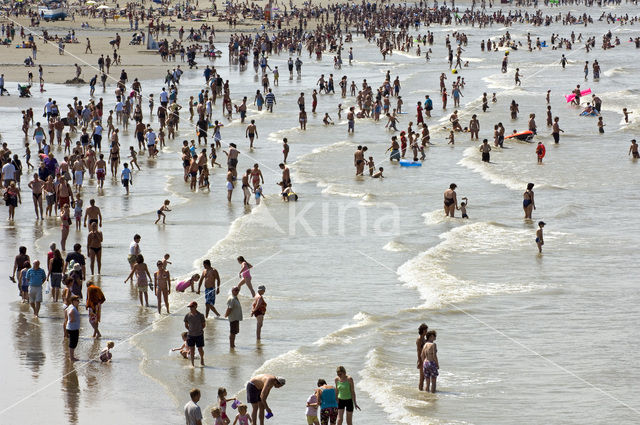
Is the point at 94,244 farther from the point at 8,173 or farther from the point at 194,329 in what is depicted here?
the point at 8,173

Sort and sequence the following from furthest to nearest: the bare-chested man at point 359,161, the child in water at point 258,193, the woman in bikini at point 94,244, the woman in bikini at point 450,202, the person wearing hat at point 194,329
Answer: the bare-chested man at point 359,161 → the child in water at point 258,193 → the woman in bikini at point 450,202 → the woman in bikini at point 94,244 → the person wearing hat at point 194,329

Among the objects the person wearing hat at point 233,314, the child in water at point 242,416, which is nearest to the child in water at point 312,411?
the child in water at point 242,416

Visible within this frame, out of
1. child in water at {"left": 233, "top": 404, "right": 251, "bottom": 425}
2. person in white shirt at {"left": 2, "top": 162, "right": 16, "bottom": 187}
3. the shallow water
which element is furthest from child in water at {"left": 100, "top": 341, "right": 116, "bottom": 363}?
person in white shirt at {"left": 2, "top": 162, "right": 16, "bottom": 187}

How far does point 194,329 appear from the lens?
1498 cm

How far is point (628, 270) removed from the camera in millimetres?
21578

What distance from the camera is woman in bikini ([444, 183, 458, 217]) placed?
25.8 m

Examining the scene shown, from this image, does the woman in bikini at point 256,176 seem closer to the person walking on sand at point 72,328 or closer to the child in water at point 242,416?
the person walking on sand at point 72,328

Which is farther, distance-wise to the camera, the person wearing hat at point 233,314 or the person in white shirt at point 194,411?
the person wearing hat at point 233,314

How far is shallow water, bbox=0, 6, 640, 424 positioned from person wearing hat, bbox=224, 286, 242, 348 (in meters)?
0.30

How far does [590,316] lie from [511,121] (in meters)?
25.8

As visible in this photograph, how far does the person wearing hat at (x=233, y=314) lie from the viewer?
15.9 meters

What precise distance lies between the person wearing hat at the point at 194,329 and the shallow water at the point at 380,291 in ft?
1.01

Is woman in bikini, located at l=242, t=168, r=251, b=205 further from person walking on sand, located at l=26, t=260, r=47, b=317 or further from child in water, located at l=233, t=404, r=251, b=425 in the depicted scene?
child in water, located at l=233, t=404, r=251, b=425

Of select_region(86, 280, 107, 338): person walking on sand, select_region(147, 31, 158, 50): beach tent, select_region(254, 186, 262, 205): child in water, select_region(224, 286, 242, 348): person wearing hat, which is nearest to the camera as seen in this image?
select_region(224, 286, 242, 348): person wearing hat
